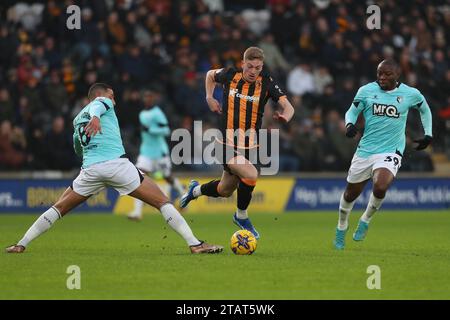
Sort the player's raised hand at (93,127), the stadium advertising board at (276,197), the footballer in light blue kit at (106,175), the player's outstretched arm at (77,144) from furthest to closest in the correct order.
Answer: the stadium advertising board at (276,197) < the player's outstretched arm at (77,144) < the footballer in light blue kit at (106,175) < the player's raised hand at (93,127)

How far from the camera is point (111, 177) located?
1151 cm

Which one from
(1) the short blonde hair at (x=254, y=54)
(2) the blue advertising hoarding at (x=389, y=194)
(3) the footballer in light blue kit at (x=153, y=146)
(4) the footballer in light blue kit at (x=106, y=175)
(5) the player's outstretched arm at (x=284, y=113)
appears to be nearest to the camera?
(4) the footballer in light blue kit at (x=106, y=175)

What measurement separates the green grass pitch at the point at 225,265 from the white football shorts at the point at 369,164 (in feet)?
3.14

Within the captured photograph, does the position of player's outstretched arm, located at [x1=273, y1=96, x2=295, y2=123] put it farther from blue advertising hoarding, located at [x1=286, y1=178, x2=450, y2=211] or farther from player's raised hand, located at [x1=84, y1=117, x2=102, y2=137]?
blue advertising hoarding, located at [x1=286, y1=178, x2=450, y2=211]

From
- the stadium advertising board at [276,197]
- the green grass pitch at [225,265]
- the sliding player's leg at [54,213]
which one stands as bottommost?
the green grass pitch at [225,265]

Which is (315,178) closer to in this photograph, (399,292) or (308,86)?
(308,86)

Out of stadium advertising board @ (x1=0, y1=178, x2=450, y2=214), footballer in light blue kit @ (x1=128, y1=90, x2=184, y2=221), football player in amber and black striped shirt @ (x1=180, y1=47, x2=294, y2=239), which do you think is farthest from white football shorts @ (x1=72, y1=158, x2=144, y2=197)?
stadium advertising board @ (x1=0, y1=178, x2=450, y2=214)

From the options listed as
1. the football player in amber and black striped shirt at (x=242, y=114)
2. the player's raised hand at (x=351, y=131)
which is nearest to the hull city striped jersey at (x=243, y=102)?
the football player in amber and black striped shirt at (x=242, y=114)

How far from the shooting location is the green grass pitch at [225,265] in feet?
29.2

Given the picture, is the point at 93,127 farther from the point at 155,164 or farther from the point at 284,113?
the point at 155,164

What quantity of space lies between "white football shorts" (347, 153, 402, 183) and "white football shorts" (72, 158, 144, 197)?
2925 millimetres

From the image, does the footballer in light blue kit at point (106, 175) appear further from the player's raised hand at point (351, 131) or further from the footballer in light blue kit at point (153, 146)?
the footballer in light blue kit at point (153, 146)

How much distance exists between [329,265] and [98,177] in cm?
292

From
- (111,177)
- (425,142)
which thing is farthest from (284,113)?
(111,177)
